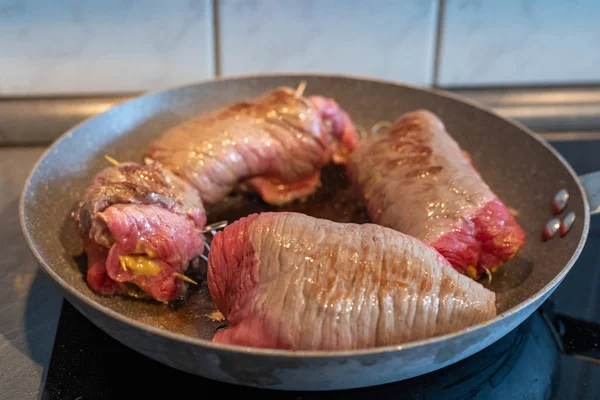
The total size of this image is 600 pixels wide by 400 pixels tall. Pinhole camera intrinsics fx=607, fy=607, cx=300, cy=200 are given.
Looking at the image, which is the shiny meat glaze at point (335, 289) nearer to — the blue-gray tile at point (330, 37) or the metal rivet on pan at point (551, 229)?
the metal rivet on pan at point (551, 229)

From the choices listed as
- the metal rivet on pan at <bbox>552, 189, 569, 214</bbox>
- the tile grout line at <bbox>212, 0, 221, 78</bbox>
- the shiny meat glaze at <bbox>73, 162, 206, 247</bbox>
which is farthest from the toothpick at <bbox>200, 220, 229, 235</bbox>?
the metal rivet on pan at <bbox>552, 189, 569, 214</bbox>

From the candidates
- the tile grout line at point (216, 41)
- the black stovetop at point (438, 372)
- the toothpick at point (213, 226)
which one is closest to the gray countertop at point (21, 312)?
the black stovetop at point (438, 372)

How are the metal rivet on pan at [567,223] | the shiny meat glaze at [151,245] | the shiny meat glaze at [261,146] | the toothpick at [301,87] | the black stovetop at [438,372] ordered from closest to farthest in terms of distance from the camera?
the black stovetop at [438,372]
the shiny meat glaze at [151,245]
the metal rivet on pan at [567,223]
the shiny meat glaze at [261,146]
the toothpick at [301,87]

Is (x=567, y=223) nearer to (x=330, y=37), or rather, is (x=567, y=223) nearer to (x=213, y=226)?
(x=213, y=226)

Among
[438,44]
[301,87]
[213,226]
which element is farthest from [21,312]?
[438,44]

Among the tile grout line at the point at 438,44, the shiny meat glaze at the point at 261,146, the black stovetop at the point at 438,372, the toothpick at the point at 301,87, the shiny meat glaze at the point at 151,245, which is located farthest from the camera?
the tile grout line at the point at 438,44

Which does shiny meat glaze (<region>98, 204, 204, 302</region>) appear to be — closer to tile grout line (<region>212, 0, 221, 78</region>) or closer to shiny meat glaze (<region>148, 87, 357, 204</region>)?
shiny meat glaze (<region>148, 87, 357, 204</region>)
